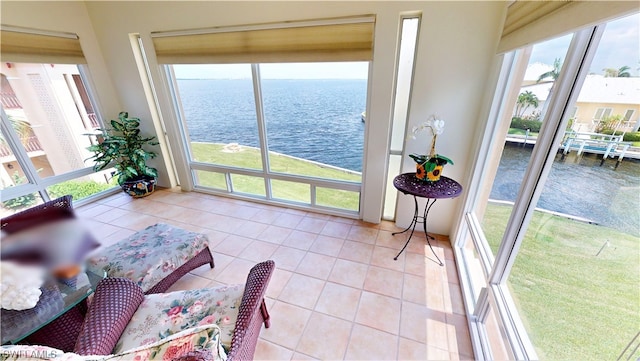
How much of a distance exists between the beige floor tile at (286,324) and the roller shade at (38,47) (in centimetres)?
367

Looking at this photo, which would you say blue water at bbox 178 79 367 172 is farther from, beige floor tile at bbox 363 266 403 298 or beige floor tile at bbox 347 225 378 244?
beige floor tile at bbox 363 266 403 298

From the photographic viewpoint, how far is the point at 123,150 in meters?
3.44

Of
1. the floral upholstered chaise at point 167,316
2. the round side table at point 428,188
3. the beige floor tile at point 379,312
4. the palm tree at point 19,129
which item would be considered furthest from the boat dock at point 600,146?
the palm tree at point 19,129

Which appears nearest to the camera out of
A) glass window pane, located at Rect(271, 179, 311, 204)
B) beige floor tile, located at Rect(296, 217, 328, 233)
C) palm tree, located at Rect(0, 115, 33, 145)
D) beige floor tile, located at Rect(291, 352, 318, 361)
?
beige floor tile, located at Rect(291, 352, 318, 361)

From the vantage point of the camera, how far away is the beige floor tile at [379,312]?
1799 millimetres

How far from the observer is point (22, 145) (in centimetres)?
285

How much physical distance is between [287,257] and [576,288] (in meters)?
2.01

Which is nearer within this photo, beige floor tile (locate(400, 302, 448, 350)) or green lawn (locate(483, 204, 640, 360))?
green lawn (locate(483, 204, 640, 360))

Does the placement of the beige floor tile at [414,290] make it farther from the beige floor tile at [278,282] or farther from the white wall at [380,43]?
the beige floor tile at [278,282]

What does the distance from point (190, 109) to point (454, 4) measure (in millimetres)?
3205

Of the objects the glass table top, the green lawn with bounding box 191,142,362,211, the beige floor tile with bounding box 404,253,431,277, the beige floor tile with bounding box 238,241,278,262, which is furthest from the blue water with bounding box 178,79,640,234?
the glass table top

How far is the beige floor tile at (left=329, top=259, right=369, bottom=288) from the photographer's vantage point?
217 cm

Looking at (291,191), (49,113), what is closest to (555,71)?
(291,191)

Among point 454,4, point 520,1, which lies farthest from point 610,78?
point 454,4
